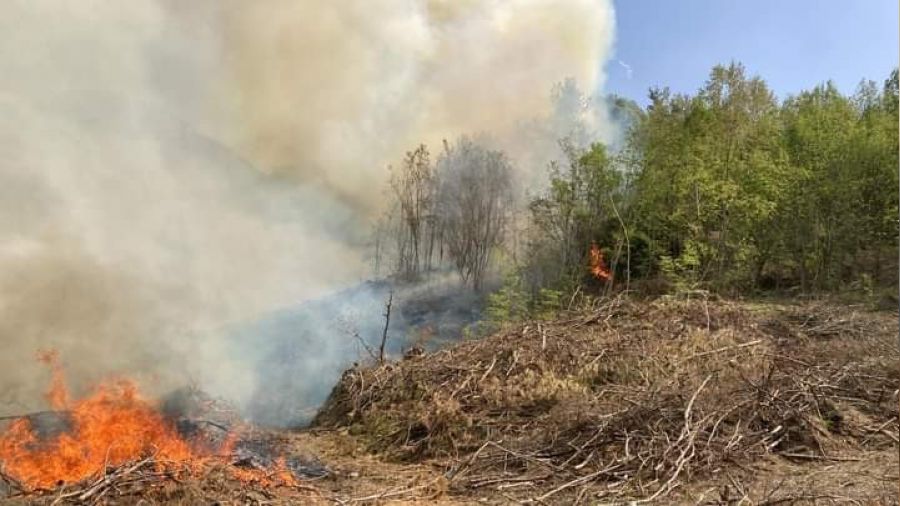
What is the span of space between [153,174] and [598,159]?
15.0 m

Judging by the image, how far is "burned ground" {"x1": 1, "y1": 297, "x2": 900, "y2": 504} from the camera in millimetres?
6242

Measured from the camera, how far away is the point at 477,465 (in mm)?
7645

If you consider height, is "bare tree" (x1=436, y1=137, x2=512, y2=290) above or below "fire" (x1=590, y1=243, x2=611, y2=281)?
above

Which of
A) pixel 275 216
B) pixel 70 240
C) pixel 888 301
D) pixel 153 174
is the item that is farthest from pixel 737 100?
pixel 70 240

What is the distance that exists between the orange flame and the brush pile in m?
2.30

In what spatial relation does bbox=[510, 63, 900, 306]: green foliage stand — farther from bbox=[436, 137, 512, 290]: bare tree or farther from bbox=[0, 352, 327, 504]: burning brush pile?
bbox=[0, 352, 327, 504]: burning brush pile

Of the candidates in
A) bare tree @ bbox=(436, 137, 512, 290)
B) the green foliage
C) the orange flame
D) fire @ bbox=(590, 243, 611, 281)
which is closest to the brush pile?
the orange flame

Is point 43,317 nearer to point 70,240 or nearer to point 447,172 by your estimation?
point 70,240

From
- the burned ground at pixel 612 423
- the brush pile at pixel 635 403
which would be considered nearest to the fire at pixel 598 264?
the brush pile at pixel 635 403

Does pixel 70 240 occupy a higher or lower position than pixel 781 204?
lower

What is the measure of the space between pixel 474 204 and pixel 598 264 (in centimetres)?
913

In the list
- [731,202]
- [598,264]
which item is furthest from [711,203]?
[598,264]

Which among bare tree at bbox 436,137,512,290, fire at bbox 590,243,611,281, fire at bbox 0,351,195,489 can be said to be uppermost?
bare tree at bbox 436,137,512,290

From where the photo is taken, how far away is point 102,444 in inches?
342
